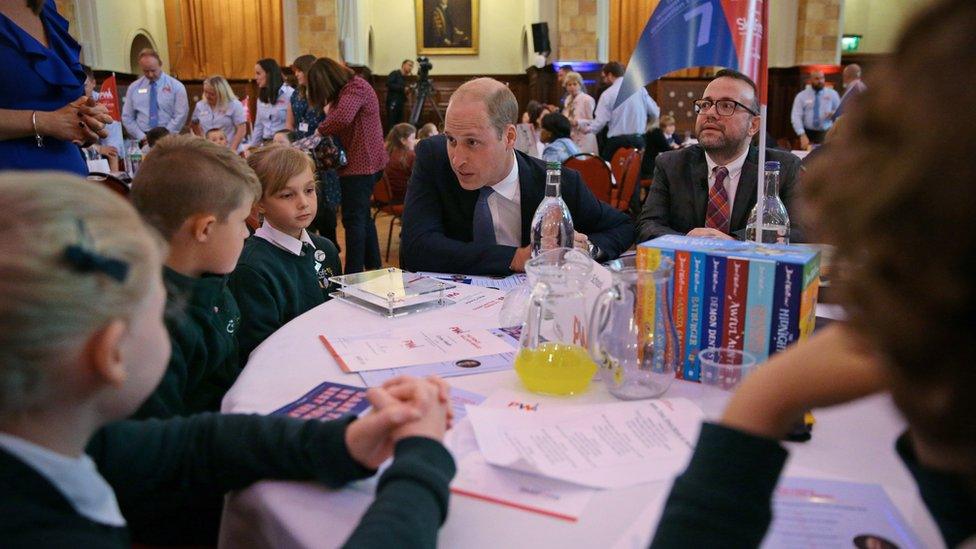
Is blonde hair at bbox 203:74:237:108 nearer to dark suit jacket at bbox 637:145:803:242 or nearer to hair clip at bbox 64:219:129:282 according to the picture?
dark suit jacket at bbox 637:145:803:242

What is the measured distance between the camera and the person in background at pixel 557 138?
5574 mm

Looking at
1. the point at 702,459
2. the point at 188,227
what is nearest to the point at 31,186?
the point at 702,459

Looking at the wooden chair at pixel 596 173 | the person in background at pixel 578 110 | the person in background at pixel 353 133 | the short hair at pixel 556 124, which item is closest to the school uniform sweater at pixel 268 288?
the person in background at pixel 353 133

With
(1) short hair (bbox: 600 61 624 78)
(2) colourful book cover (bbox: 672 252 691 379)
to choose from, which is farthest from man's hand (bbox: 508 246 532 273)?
(1) short hair (bbox: 600 61 624 78)

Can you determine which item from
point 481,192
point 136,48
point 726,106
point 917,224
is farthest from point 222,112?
point 917,224

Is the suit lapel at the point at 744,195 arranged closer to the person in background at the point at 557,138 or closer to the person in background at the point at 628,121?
the person in background at the point at 557,138

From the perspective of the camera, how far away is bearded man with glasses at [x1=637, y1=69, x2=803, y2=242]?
2.62 m

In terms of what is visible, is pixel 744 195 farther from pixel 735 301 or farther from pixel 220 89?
pixel 220 89

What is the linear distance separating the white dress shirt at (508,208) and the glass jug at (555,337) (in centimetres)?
120

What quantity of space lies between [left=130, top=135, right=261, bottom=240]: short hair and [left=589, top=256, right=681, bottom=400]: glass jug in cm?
91

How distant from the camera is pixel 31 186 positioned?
0.68 metres

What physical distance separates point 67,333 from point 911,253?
0.70 metres

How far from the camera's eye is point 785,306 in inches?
45.5

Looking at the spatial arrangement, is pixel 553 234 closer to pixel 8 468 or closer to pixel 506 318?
pixel 506 318
